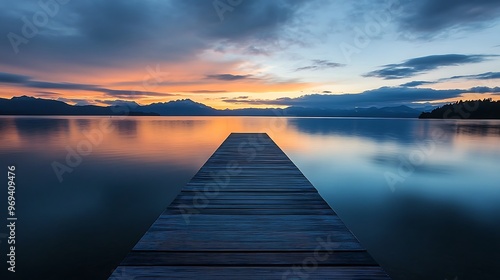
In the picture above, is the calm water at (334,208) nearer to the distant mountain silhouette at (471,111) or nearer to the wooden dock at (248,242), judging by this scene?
the wooden dock at (248,242)

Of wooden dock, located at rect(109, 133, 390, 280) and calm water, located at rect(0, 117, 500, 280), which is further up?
wooden dock, located at rect(109, 133, 390, 280)

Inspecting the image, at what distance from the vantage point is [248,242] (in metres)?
3.12

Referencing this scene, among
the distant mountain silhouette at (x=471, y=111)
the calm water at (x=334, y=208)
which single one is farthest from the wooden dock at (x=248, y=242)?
the distant mountain silhouette at (x=471, y=111)

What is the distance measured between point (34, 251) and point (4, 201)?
4.84 m

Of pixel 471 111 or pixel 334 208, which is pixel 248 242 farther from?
pixel 471 111

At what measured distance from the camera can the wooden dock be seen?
2566 mm

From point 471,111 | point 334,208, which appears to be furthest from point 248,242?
point 471,111

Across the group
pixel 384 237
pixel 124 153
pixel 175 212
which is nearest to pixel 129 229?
pixel 175 212

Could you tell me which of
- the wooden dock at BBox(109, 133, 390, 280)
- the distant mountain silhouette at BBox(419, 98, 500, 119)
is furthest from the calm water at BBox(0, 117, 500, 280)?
the distant mountain silhouette at BBox(419, 98, 500, 119)

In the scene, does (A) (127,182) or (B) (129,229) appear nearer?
(B) (129,229)

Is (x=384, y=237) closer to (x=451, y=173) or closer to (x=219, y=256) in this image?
(x=219, y=256)

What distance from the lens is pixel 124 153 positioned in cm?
1767

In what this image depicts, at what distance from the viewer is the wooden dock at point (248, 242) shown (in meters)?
2.57

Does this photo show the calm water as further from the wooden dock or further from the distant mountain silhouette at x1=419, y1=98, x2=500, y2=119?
the distant mountain silhouette at x1=419, y1=98, x2=500, y2=119
